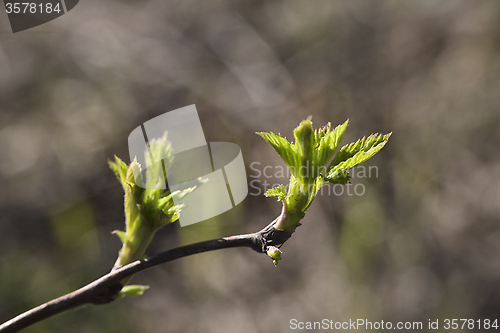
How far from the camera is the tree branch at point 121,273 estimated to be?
51cm

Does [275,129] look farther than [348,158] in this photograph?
Yes

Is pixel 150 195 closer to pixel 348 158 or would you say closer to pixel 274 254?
pixel 274 254

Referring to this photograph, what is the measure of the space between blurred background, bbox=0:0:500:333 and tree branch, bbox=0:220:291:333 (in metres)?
1.76

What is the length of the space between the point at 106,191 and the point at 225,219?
88cm

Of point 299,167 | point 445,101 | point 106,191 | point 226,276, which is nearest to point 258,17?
point 445,101

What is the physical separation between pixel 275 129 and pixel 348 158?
2.00m

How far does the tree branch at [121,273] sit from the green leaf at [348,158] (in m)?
0.12

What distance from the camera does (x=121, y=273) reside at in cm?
55

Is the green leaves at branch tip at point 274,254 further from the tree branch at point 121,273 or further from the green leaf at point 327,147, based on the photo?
the green leaf at point 327,147

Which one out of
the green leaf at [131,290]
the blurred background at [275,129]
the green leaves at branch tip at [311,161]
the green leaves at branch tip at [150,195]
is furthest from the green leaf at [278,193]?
the blurred background at [275,129]

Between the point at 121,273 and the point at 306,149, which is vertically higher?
the point at 306,149

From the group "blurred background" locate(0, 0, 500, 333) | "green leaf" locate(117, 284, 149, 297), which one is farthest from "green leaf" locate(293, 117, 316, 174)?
"blurred background" locate(0, 0, 500, 333)

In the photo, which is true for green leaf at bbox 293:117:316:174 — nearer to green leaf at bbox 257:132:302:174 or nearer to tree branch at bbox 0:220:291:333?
green leaf at bbox 257:132:302:174

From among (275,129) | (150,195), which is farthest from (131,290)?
(275,129)
